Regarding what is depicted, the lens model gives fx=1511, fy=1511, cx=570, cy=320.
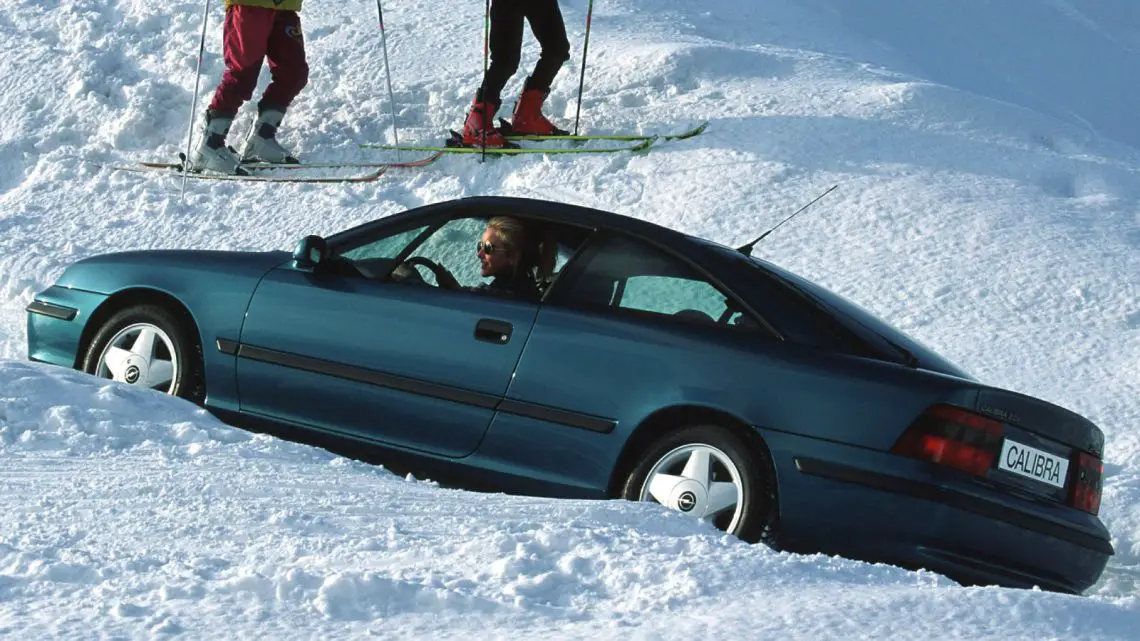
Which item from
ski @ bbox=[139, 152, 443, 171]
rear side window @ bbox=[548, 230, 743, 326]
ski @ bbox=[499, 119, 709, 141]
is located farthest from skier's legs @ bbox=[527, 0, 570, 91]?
rear side window @ bbox=[548, 230, 743, 326]

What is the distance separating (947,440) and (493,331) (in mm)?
Result: 1525

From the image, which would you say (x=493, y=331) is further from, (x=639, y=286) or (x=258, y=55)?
(x=258, y=55)

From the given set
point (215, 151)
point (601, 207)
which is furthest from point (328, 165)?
point (601, 207)

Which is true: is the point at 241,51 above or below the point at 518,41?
below

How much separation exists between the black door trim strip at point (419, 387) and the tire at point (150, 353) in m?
0.17

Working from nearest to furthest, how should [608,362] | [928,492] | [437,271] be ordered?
[928,492], [608,362], [437,271]

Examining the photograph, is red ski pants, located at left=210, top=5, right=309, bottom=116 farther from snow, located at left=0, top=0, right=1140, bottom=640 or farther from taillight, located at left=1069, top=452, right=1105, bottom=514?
taillight, located at left=1069, top=452, right=1105, bottom=514

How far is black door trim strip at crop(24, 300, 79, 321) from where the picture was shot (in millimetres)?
5875

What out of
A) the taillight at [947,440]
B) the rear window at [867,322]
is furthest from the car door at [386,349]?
the taillight at [947,440]

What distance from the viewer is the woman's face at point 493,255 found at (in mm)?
5293

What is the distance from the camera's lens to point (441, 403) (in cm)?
504

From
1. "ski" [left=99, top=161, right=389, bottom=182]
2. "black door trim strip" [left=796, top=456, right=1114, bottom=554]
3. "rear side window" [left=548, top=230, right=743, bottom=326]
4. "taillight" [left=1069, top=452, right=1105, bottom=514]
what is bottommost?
"black door trim strip" [left=796, top=456, right=1114, bottom=554]

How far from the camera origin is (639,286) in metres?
5.04

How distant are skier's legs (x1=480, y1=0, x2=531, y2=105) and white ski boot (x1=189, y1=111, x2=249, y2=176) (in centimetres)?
187
